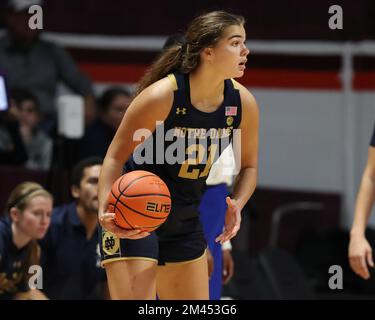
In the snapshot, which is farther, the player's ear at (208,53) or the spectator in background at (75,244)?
the spectator in background at (75,244)

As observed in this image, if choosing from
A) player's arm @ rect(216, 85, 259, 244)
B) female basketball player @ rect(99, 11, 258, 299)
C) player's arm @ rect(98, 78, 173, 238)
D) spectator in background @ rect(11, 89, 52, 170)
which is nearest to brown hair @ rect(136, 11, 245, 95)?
female basketball player @ rect(99, 11, 258, 299)

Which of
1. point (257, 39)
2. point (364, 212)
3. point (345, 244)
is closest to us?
point (364, 212)

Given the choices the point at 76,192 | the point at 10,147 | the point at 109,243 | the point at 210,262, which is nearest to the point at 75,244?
the point at 76,192

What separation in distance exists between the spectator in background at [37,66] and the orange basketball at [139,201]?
419cm

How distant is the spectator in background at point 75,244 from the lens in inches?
271

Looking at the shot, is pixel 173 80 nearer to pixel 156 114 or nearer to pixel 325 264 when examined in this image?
pixel 156 114

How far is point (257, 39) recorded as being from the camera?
1013 centimetres

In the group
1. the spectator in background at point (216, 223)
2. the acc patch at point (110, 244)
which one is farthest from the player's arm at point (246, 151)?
the spectator in background at point (216, 223)

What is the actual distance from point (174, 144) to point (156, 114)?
0.21m

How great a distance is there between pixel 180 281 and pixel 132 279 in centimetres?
34

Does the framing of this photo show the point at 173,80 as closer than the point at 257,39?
Yes

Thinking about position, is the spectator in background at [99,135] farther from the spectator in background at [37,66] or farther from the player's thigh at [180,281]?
the player's thigh at [180,281]

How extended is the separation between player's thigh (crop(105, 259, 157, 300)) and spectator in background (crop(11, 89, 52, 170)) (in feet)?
12.4
